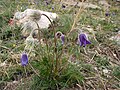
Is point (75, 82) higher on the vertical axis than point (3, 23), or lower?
lower

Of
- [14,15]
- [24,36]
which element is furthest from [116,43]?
[14,15]

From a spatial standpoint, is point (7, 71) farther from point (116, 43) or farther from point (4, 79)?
point (116, 43)

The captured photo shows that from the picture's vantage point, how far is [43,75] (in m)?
2.28

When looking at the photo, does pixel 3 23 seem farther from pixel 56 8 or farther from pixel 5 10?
pixel 56 8

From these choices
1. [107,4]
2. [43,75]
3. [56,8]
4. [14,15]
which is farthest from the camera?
[107,4]

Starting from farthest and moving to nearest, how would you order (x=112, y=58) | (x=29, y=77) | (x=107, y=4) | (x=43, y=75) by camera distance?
(x=107, y=4) < (x=112, y=58) < (x=29, y=77) < (x=43, y=75)

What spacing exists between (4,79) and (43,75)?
35 cm

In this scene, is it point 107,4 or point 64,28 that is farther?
point 107,4

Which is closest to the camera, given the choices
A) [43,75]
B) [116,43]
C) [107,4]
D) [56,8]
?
[43,75]

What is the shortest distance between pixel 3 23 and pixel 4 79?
1.31 meters

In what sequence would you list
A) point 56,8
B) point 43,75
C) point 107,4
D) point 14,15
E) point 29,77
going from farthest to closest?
point 107,4 < point 56,8 < point 14,15 < point 29,77 < point 43,75

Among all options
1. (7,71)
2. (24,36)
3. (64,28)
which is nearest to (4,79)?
(7,71)

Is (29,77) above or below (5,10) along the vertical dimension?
below

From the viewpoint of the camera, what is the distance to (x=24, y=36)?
10.8 ft
